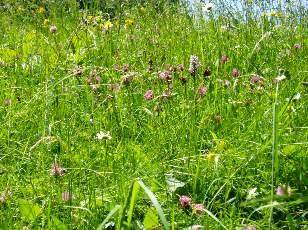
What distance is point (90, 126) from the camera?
1.86 meters

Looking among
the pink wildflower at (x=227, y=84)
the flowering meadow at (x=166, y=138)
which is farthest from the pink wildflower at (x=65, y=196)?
the pink wildflower at (x=227, y=84)

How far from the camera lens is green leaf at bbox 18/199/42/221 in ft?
4.03

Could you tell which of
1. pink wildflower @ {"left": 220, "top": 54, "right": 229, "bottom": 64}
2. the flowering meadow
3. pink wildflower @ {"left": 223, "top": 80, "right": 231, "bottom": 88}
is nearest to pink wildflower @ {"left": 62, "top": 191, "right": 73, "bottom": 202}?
the flowering meadow

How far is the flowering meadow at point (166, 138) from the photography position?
3.92 ft

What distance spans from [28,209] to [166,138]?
548 millimetres

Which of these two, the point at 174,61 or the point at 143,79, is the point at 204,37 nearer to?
the point at 174,61

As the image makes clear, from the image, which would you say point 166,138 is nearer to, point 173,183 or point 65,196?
point 173,183

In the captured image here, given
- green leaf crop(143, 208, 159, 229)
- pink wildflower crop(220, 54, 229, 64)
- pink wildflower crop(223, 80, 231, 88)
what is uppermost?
pink wildflower crop(220, 54, 229, 64)

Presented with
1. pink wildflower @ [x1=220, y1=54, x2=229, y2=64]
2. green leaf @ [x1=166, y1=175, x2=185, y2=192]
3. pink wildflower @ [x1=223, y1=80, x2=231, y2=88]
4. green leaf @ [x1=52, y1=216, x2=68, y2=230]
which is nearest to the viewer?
green leaf @ [x1=52, y1=216, x2=68, y2=230]

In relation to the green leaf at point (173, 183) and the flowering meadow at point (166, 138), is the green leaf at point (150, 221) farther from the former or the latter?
the green leaf at point (173, 183)

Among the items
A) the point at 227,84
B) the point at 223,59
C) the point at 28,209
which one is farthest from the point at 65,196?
the point at 223,59

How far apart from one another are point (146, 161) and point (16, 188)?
365 mm

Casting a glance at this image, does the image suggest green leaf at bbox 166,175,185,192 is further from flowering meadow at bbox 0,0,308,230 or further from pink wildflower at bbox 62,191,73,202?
pink wildflower at bbox 62,191,73,202

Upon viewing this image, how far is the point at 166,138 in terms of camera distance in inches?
64.9
